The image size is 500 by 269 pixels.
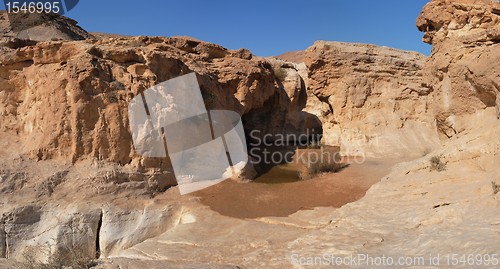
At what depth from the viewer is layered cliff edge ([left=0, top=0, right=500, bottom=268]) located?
4.30 meters

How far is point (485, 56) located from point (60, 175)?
8762 mm

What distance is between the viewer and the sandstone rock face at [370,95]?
14203mm

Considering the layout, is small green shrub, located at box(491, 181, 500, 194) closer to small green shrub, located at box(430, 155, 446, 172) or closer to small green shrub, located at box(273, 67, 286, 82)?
small green shrub, located at box(430, 155, 446, 172)

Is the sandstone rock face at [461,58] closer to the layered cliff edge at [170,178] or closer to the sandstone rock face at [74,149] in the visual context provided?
the layered cliff edge at [170,178]

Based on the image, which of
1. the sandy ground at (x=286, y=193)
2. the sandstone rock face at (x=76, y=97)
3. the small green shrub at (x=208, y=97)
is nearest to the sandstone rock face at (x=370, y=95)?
the sandy ground at (x=286, y=193)

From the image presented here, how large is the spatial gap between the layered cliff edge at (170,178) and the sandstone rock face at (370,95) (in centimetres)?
543

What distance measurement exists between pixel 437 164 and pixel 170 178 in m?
5.98

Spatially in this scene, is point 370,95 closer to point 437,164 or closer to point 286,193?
point 286,193

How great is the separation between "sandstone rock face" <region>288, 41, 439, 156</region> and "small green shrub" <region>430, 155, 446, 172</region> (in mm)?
6667

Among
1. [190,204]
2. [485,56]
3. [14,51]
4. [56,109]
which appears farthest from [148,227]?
[485,56]

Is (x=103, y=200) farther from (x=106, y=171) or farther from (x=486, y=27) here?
(x=486, y=27)

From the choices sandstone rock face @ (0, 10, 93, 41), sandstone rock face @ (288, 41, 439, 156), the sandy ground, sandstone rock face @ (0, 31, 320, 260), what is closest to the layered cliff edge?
sandstone rock face @ (0, 31, 320, 260)

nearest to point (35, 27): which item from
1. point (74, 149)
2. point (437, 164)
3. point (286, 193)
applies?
point (74, 149)

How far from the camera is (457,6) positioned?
770cm
